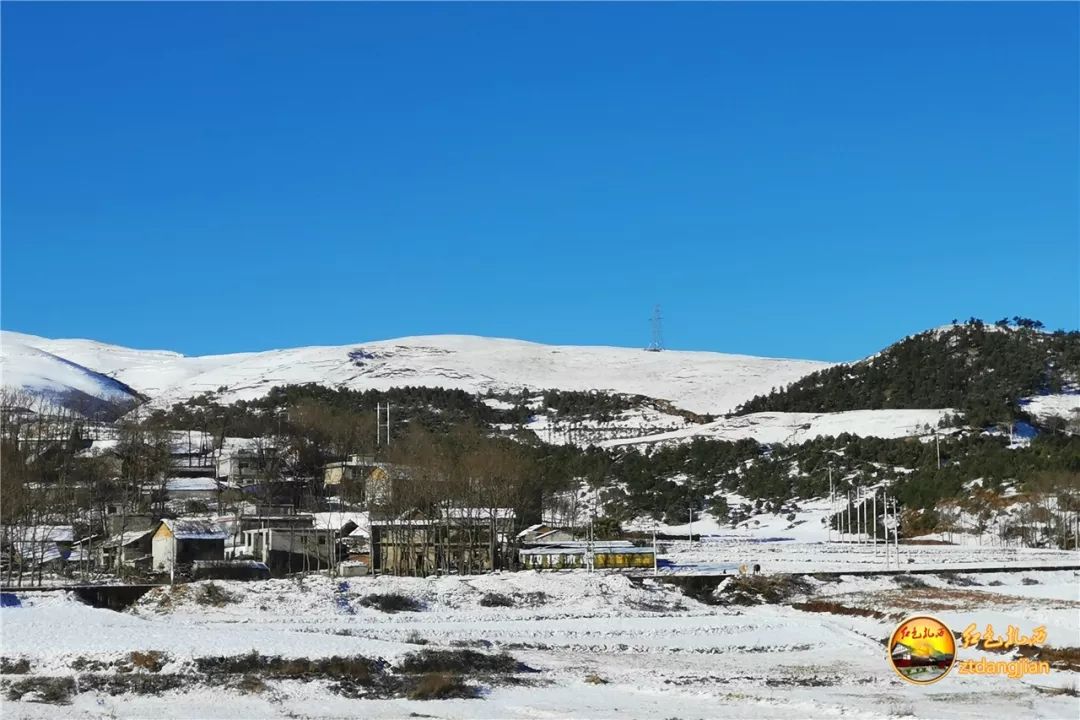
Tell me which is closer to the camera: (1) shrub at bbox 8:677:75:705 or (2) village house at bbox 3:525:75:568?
(1) shrub at bbox 8:677:75:705

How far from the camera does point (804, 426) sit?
6029 inches

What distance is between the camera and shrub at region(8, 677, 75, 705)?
29.8 meters

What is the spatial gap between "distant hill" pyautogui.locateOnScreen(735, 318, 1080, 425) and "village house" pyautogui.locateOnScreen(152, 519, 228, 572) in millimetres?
85568

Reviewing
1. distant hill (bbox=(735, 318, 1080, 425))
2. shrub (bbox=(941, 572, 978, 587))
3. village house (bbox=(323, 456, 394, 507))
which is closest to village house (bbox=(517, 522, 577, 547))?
village house (bbox=(323, 456, 394, 507))

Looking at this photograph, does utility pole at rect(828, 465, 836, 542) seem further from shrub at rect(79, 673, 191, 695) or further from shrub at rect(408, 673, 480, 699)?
shrub at rect(79, 673, 191, 695)

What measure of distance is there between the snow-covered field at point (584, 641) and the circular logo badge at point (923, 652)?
0.47m

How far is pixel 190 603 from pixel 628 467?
292 ft

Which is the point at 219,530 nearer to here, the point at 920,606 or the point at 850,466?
the point at 920,606

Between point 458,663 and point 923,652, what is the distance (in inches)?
475

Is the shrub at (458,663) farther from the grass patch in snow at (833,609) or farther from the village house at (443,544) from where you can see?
the village house at (443,544)

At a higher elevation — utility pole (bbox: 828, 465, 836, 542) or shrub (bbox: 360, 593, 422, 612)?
utility pole (bbox: 828, 465, 836, 542)

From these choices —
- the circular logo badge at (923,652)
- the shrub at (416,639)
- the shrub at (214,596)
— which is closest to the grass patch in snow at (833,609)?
the circular logo badge at (923,652)

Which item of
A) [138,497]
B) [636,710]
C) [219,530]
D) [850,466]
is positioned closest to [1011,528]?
[850,466]

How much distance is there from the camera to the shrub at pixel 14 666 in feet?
108
